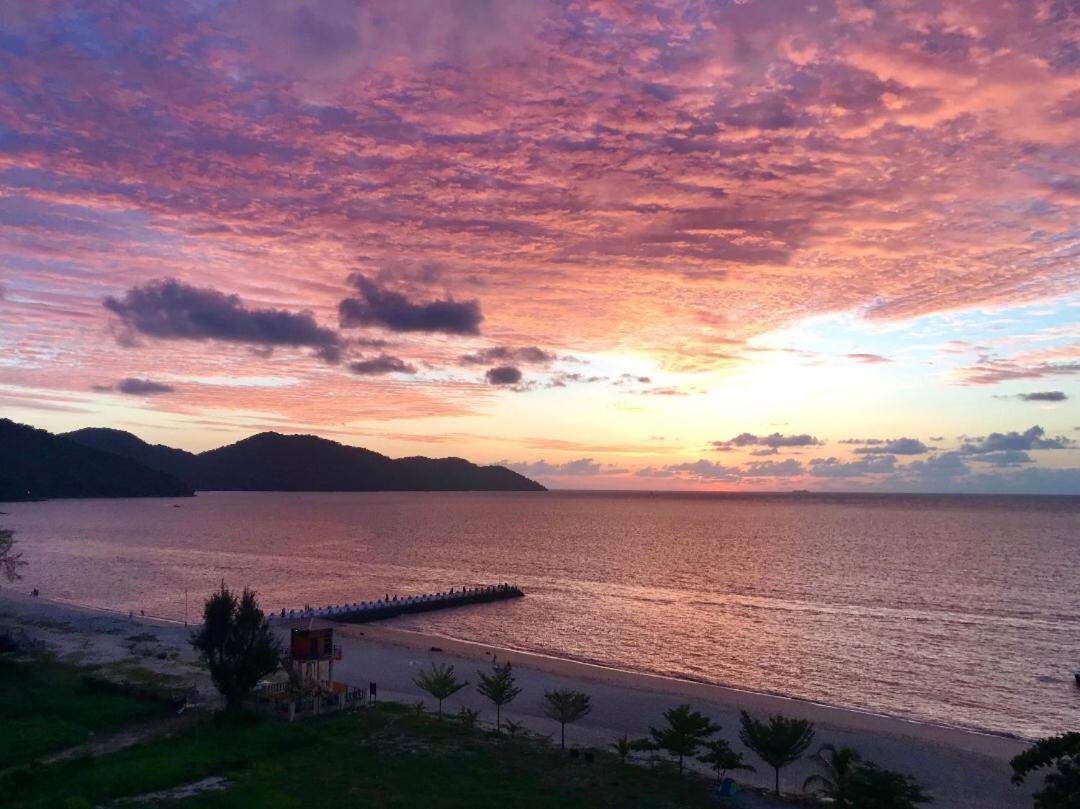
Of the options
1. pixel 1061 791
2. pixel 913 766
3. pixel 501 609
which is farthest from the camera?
pixel 501 609

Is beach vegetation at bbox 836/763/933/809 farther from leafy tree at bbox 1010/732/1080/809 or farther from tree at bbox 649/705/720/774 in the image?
tree at bbox 649/705/720/774

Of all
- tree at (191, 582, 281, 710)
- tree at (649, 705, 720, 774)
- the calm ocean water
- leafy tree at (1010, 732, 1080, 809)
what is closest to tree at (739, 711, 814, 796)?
tree at (649, 705, 720, 774)

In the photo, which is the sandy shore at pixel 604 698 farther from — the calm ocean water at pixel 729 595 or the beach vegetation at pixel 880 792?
the beach vegetation at pixel 880 792

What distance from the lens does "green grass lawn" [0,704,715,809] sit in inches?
957

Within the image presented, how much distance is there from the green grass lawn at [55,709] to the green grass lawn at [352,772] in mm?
2857

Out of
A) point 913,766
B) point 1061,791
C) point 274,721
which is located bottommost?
point 913,766

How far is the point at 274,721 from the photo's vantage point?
109 feet

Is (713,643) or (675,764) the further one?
(713,643)

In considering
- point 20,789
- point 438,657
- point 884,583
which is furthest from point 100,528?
point 20,789

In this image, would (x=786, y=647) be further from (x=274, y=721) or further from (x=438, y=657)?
(x=274, y=721)

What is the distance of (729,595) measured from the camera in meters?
93.5

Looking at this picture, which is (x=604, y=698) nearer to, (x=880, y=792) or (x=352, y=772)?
(x=352, y=772)

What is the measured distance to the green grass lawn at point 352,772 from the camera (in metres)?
24.3

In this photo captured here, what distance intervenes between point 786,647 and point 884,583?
4496 centimetres
